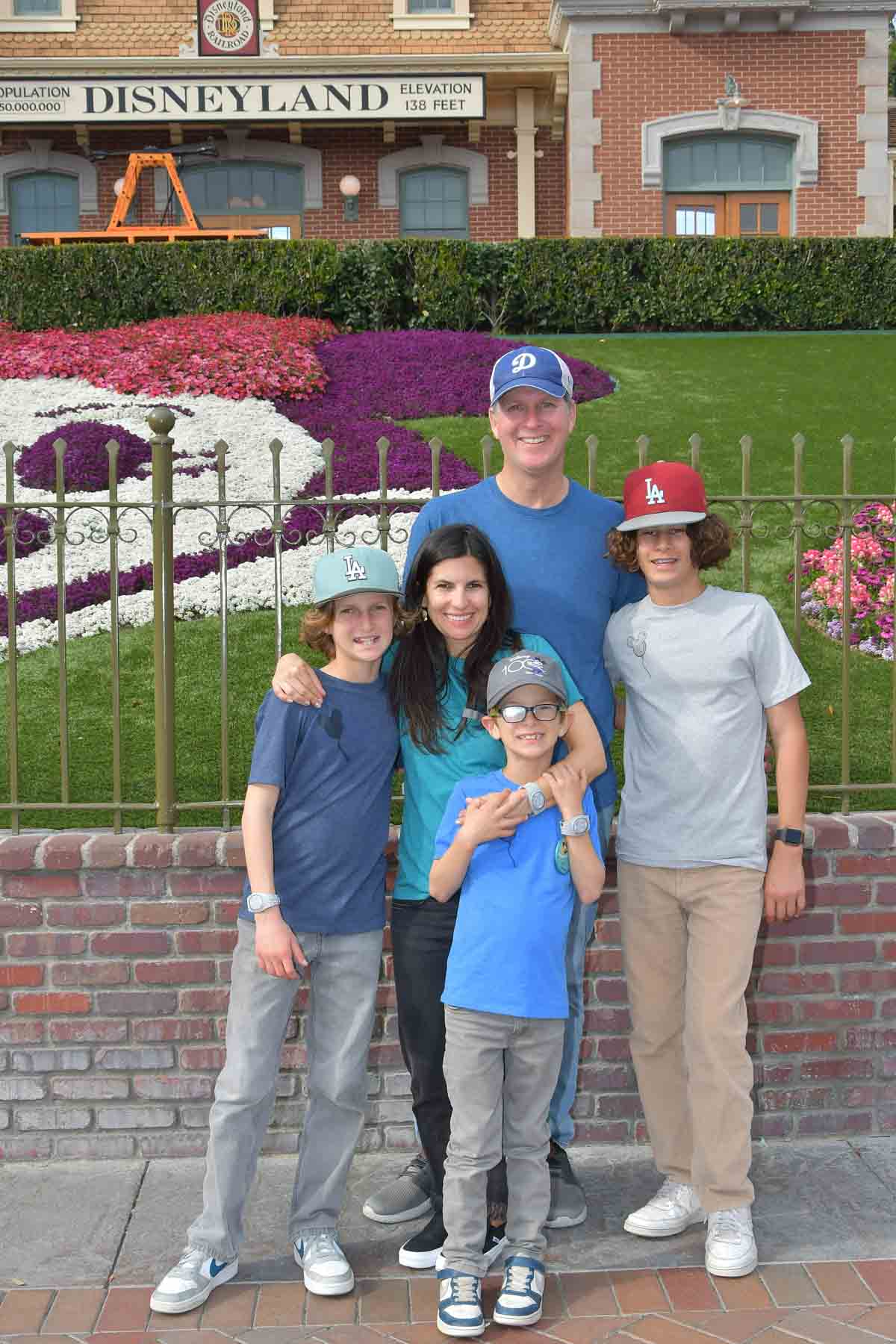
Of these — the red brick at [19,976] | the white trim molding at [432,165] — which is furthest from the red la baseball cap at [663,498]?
the white trim molding at [432,165]

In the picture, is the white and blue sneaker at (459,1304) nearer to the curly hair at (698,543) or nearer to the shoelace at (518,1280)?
the shoelace at (518,1280)

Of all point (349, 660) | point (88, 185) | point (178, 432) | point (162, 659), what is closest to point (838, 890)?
point (349, 660)

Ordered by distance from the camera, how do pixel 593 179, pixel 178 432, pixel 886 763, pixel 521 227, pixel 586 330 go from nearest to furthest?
pixel 886 763
pixel 178 432
pixel 586 330
pixel 593 179
pixel 521 227

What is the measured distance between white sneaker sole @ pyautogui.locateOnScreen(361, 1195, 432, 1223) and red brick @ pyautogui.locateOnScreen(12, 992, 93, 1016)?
1092 mm

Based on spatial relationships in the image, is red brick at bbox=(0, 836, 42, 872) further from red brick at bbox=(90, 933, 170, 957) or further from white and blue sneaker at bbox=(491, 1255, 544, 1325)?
white and blue sneaker at bbox=(491, 1255, 544, 1325)

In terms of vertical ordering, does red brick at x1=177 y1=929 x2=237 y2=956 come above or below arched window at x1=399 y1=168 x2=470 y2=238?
below

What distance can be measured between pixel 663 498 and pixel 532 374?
0.46 m

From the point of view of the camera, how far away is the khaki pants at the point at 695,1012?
3.63 meters

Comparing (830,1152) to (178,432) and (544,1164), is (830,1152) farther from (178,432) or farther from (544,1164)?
(178,432)

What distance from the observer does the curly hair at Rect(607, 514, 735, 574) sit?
374 cm

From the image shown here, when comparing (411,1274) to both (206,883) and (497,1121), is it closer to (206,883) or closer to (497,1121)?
(497,1121)

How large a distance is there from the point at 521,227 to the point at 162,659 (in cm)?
1901

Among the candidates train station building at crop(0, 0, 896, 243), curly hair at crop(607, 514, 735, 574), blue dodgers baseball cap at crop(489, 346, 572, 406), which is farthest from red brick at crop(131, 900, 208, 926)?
train station building at crop(0, 0, 896, 243)

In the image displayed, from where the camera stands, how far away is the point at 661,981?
3793 mm
